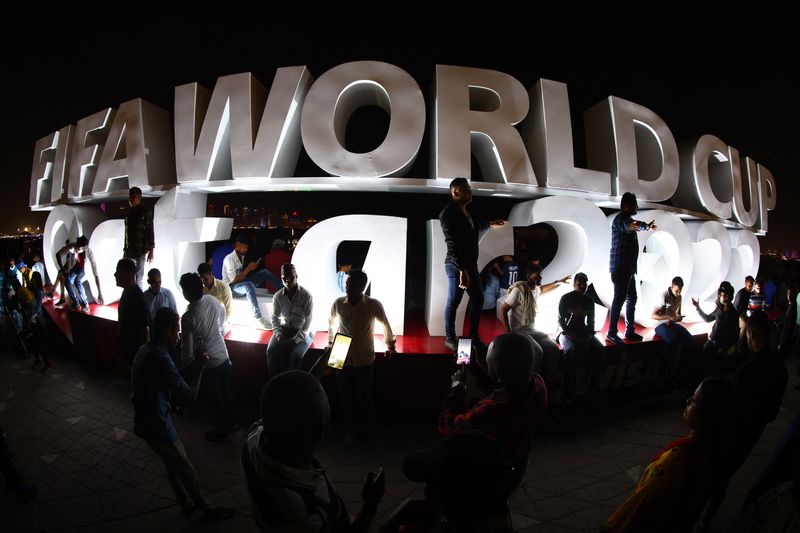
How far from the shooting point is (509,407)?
5.65 feet

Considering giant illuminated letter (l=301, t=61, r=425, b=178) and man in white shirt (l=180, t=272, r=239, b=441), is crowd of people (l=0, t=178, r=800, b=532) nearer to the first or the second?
man in white shirt (l=180, t=272, r=239, b=441)

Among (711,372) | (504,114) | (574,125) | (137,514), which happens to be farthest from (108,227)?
(574,125)

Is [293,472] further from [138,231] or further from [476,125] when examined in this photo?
[138,231]

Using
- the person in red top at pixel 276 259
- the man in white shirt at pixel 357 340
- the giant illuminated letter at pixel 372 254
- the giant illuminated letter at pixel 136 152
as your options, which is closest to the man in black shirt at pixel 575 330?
the giant illuminated letter at pixel 372 254

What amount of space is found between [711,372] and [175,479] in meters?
6.95

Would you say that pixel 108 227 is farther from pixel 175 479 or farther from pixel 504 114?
pixel 504 114

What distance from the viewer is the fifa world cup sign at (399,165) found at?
533cm

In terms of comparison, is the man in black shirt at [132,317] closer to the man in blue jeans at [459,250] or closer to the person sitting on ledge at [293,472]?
the man in blue jeans at [459,250]

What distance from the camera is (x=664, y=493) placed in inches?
64.0

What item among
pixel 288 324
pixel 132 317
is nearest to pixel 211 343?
pixel 288 324

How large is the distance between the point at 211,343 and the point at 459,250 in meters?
2.97

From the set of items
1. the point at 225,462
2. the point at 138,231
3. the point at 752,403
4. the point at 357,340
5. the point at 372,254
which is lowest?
the point at 225,462

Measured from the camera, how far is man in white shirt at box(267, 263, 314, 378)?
14.4 ft

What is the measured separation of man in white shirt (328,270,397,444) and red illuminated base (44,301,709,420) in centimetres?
34
